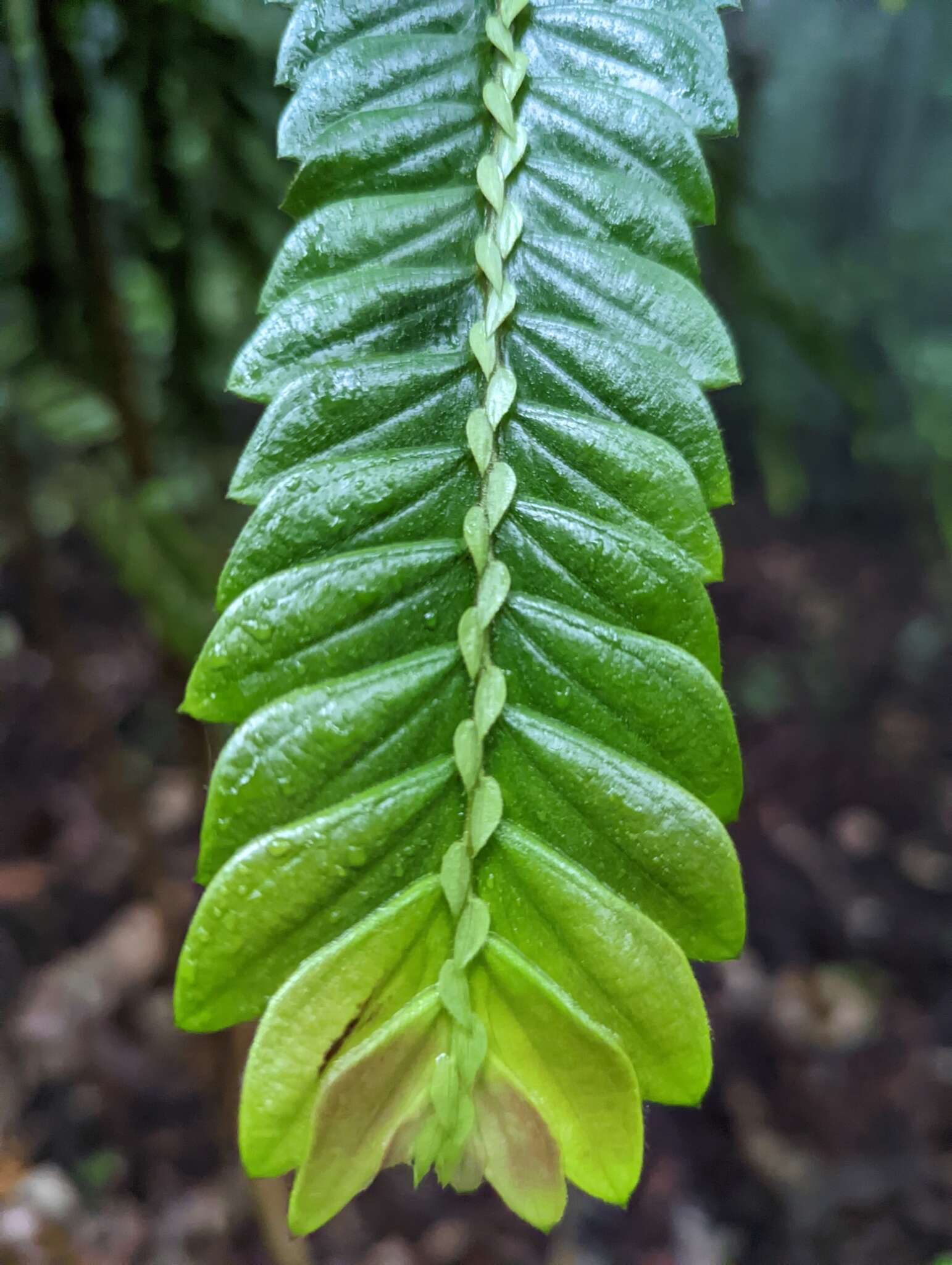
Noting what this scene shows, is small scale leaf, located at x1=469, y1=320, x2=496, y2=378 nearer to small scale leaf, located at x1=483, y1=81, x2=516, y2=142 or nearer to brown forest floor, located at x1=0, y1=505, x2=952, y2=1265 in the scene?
small scale leaf, located at x1=483, y1=81, x2=516, y2=142

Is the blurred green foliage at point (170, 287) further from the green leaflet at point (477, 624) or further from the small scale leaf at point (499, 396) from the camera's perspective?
the small scale leaf at point (499, 396)

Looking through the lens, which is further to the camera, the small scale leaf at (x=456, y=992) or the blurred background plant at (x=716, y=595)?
the blurred background plant at (x=716, y=595)

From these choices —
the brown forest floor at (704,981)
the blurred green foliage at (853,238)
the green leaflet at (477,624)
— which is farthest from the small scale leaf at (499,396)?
the blurred green foliage at (853,238)

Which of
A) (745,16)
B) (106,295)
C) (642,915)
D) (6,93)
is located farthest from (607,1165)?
(745,16)

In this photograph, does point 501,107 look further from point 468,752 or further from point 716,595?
point 716,595

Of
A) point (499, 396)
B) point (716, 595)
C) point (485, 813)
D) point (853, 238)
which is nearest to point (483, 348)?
point (499, 396)

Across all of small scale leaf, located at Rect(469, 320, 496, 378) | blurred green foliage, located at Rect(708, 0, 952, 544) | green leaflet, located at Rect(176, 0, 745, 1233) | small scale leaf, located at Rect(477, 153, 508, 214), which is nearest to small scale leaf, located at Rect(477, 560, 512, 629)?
green leaflet, located at Rect(176, 0, 745, 1233)
